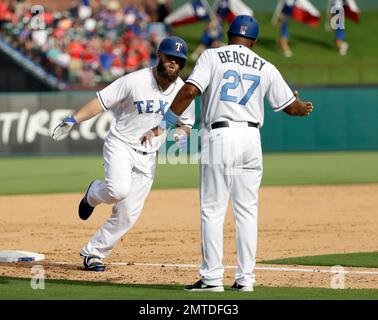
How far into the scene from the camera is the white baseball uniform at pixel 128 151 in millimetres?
9266

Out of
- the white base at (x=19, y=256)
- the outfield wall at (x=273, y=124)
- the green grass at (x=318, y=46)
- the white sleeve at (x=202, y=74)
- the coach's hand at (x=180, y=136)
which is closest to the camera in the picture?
the white sleeve at (x=202, y=74)

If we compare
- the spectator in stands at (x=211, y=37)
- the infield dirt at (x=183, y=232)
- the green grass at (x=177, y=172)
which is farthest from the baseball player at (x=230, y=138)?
the spectator in stands at (x=211, y=37)

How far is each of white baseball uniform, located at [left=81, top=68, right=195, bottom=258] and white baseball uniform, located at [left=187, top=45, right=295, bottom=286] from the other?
1590 millimetres

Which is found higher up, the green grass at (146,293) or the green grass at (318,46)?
the green grass at (318,46)

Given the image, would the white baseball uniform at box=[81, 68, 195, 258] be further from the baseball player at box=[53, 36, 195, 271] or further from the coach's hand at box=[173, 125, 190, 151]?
the coach's hand at box=[173, 125, 190, 151]

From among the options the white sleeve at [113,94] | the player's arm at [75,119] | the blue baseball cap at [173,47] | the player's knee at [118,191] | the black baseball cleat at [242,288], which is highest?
the blue baseball cap at [173,47]

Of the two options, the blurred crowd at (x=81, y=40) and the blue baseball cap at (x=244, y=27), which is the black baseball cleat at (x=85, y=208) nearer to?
the blue baseball cap at (x=244, y=27)

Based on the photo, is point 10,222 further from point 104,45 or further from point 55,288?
point 104,45

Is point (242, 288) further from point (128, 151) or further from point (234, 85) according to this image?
point (128, 151)

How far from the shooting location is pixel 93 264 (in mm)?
9469

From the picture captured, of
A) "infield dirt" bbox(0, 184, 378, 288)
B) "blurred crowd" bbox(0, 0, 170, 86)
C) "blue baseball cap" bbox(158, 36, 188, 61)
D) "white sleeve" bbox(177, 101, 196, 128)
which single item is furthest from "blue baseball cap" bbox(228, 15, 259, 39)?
"blurred crowd" bbox(0, 0, 170, 86)

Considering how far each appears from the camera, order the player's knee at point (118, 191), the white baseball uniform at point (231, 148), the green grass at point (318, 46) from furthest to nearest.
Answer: the green grass at point (318, 46) → the player's knee at point (118, 191) → the white baseball uniform at point (231, 148)

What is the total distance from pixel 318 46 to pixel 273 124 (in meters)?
10.6
